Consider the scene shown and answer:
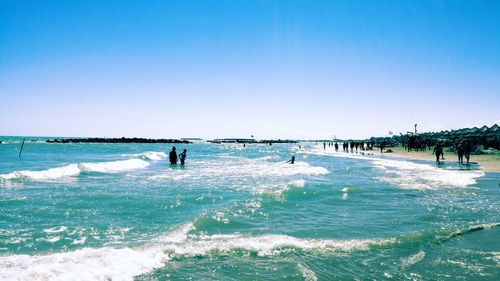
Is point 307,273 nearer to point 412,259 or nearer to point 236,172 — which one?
point 412,259

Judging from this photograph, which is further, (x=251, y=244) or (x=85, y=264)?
(x=251, y=244)

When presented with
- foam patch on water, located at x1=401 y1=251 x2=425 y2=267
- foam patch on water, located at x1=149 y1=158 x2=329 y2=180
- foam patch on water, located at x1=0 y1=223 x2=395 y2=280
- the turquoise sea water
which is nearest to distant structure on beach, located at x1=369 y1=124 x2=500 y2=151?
foam patch on water, located at x1=149 y1=158 x2=329 y2=180

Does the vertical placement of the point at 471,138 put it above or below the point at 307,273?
above

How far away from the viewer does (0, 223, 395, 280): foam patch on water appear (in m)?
6.27

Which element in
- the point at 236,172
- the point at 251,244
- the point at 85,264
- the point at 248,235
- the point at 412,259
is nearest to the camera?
the point at 85,264

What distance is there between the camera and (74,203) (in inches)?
526

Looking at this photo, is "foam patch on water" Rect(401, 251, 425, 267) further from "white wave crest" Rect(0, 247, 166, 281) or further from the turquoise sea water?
"white wave crest" Rect(0, 247, 166, 281)

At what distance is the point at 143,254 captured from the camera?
24.1 feet

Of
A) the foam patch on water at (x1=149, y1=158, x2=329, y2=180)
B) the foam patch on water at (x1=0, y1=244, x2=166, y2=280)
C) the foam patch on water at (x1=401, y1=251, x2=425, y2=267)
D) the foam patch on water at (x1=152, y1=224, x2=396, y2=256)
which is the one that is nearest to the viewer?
the foam patch on water at (x1=0, y1=244, x2=166, y2=280)

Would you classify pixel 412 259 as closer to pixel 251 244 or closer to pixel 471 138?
pixel 251 244

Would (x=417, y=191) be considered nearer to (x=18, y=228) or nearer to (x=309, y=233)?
(x=309, y=233)

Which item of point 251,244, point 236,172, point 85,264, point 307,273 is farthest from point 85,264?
point 236,172

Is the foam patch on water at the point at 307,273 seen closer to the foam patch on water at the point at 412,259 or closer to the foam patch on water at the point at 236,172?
the foam patch on water at the point at 412,259

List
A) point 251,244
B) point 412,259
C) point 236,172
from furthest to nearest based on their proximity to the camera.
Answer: point 236,172 → point 251,244 → point 412,259
